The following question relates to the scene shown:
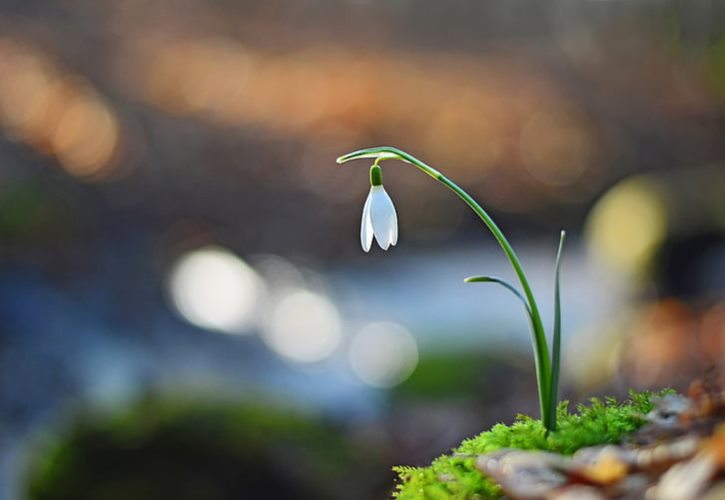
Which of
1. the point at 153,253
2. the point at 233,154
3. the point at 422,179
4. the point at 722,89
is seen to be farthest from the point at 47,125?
the point at 722,89

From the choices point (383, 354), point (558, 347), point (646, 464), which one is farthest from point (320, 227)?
point (646, 464)

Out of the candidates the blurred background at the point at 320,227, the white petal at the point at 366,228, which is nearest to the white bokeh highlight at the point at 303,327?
the blurred background at the point at 320,227

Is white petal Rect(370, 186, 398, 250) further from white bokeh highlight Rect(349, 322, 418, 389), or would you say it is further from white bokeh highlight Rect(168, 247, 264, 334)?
white bokeh highlight Rect(168, 247, 264, 334)

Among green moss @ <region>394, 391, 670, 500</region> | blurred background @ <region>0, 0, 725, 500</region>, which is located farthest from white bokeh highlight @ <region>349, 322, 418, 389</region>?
green moss @ <region>394, 391, 670, 500</region>

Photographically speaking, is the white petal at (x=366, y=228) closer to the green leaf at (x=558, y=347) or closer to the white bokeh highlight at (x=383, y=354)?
the green leaf at (x=558, y=347)

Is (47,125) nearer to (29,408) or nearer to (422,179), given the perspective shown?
(422,179)

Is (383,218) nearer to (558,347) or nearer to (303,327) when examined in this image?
(558,347)
